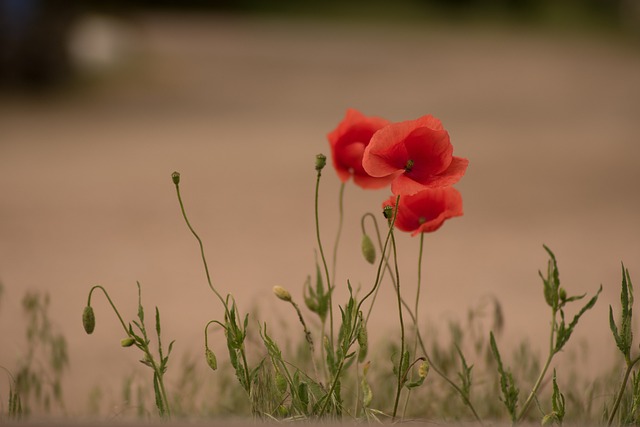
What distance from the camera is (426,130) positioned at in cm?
115

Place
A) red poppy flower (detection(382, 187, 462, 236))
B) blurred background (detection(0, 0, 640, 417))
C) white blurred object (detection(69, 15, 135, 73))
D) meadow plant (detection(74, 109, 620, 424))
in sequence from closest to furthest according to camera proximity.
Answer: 1. meadow plant (detection(74, 109, 620, 424))
2. red poppy flower (detection(382, 187, 462, 236))
3. blurred background (detection(0, 0, 640, 417))
4. white blurred object (detection(69, 15, 135, 73))

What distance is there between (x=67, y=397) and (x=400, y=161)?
1.28m

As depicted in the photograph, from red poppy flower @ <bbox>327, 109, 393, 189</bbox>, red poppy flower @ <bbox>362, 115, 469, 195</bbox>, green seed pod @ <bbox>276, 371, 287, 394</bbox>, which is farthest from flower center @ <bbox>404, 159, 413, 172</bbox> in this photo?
green seed pod @ <bbox>276, 371, 287, 394</bbox>

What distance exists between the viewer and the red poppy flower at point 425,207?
1230 millimetres

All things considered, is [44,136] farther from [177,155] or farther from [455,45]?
[455,45]

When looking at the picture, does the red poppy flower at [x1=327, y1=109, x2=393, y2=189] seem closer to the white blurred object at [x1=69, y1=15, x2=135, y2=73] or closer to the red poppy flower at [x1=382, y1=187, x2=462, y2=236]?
the red poppy flower at [x1=382, y1=187, x2=462, y2=236]

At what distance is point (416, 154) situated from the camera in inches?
45.4

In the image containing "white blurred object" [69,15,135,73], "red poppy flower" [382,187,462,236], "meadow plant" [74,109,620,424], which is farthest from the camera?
"white blurred object" [69,15,135,73]

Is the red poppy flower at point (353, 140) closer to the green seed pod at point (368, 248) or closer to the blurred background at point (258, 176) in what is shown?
the green seed pod at point (368, 248)

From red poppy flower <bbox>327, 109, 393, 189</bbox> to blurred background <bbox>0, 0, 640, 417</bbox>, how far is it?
21.2 inches

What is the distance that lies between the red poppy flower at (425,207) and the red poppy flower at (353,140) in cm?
5

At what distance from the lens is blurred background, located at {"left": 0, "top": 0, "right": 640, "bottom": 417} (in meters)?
2.99

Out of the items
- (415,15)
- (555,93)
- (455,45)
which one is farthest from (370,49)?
(415,15)

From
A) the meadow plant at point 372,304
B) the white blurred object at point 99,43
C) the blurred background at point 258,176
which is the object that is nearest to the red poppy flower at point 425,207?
the meadow plant at point 372,304
